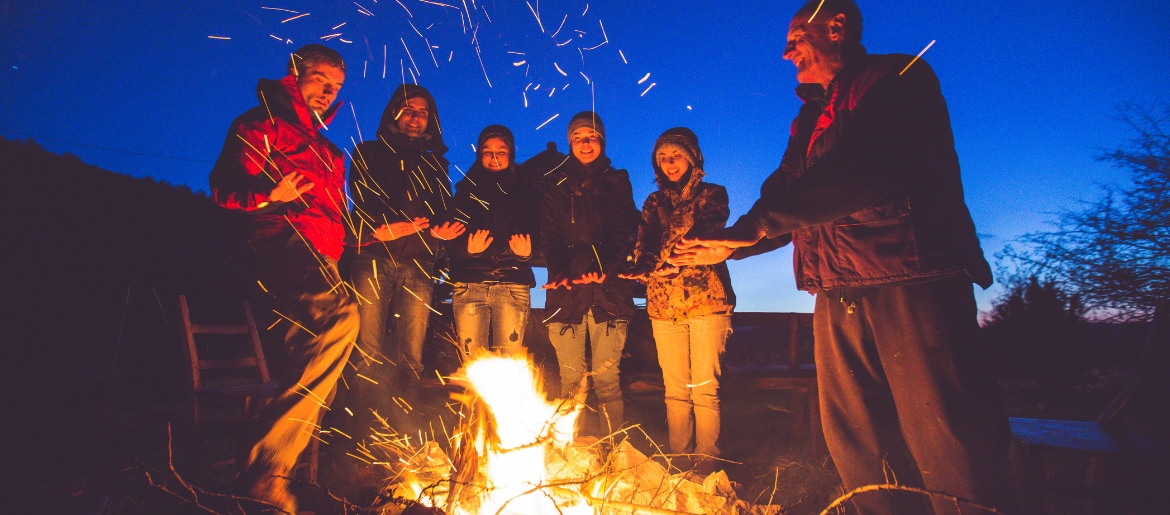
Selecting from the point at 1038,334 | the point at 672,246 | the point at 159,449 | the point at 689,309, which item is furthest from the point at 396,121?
the point at 1038,334

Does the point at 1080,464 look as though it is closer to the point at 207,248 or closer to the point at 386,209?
the point at 386,209

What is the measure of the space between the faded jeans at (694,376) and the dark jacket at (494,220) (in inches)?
48.7

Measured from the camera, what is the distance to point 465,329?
3605 mm

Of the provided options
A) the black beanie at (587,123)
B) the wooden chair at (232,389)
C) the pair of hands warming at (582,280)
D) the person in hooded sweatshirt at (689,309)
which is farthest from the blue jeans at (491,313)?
the black beanie at (587,123)

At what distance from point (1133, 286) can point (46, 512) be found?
10.4m

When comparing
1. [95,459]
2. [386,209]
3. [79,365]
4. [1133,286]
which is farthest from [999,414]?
[79,365]

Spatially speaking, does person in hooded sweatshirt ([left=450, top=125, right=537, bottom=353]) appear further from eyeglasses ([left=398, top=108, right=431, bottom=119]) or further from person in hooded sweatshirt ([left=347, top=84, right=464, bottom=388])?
eyeglasses ([left=398, top=108, right=431, bottom=119])

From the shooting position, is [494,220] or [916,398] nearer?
[916,398]

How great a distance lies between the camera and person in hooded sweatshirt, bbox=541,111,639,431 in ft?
11.4

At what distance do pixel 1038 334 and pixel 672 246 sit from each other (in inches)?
410

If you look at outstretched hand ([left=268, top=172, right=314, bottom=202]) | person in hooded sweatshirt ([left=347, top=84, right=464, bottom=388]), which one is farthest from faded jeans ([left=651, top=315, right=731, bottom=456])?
outstretched hand ([left=268, top=172, right=314, bottom=202])

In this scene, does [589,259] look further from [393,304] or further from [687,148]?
[393,304]

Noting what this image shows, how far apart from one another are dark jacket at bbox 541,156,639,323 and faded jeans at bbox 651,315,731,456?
0.44 meters

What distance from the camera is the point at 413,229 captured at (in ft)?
10.3
